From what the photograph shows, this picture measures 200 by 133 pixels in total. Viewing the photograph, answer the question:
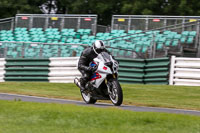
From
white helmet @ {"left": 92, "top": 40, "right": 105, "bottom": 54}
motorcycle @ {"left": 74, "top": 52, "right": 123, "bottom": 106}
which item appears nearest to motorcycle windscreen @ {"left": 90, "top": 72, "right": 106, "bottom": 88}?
motorcycle @ {"left": 74, "top": 52, "right": 123, "bottom": 106}

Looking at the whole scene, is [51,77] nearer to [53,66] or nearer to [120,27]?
[53,66]

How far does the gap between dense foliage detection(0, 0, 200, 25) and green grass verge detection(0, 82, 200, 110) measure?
54.6 ft

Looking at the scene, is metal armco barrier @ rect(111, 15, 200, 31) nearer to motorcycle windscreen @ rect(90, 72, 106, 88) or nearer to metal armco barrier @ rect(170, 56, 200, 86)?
metal armco barrier @ rect(170, 56, 200, 86)

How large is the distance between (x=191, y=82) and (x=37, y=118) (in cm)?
954

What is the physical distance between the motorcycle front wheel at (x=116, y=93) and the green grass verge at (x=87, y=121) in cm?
190

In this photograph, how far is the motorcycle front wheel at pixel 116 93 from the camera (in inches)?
395

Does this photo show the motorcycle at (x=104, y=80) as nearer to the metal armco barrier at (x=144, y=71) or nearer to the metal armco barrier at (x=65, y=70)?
the metal armco barrier at (x=144, y=71)

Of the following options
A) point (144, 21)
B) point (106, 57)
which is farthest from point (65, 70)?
point (106, 57)

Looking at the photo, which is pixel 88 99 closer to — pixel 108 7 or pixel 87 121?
pixel 87 121

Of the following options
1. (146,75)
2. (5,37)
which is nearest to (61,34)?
(5,37)

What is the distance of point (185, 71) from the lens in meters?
16.1

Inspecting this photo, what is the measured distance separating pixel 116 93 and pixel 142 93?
4245 mm

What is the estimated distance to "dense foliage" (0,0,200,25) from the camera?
3222 centimetres

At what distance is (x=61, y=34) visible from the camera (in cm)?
2633
